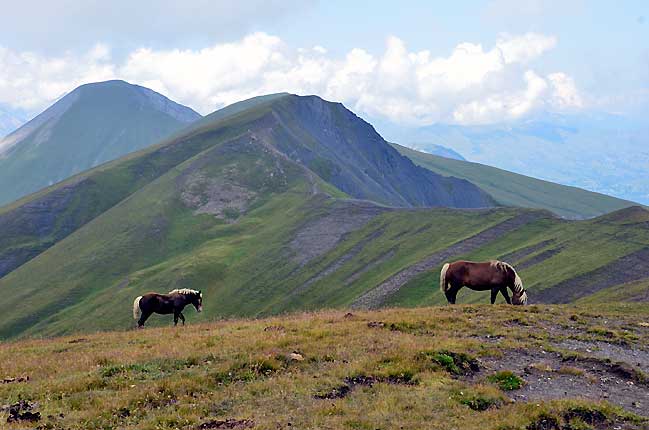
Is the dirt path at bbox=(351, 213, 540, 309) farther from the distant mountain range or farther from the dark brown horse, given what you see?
the dark brown horse

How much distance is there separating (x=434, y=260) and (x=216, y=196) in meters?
105

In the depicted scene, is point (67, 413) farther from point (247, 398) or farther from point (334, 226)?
point (334, 226)

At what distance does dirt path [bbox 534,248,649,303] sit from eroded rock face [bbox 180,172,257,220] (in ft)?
382

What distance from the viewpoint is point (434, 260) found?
100312 mm

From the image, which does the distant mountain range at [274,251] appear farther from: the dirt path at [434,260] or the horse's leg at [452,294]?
the horse's leg at [452,294]

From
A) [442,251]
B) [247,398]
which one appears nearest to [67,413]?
[247,398]

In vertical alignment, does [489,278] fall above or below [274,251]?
above

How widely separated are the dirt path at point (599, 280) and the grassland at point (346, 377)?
49.3 m

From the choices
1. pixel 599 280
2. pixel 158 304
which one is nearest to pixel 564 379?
pixel 158 304

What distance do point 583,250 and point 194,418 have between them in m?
88.1

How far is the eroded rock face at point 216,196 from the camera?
586 ft

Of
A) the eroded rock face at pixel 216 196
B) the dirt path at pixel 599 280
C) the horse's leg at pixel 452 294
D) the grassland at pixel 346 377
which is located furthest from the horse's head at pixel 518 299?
the eroded rock face at pixel 216 196

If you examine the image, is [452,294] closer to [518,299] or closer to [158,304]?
[518,299]

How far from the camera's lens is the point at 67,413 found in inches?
574
